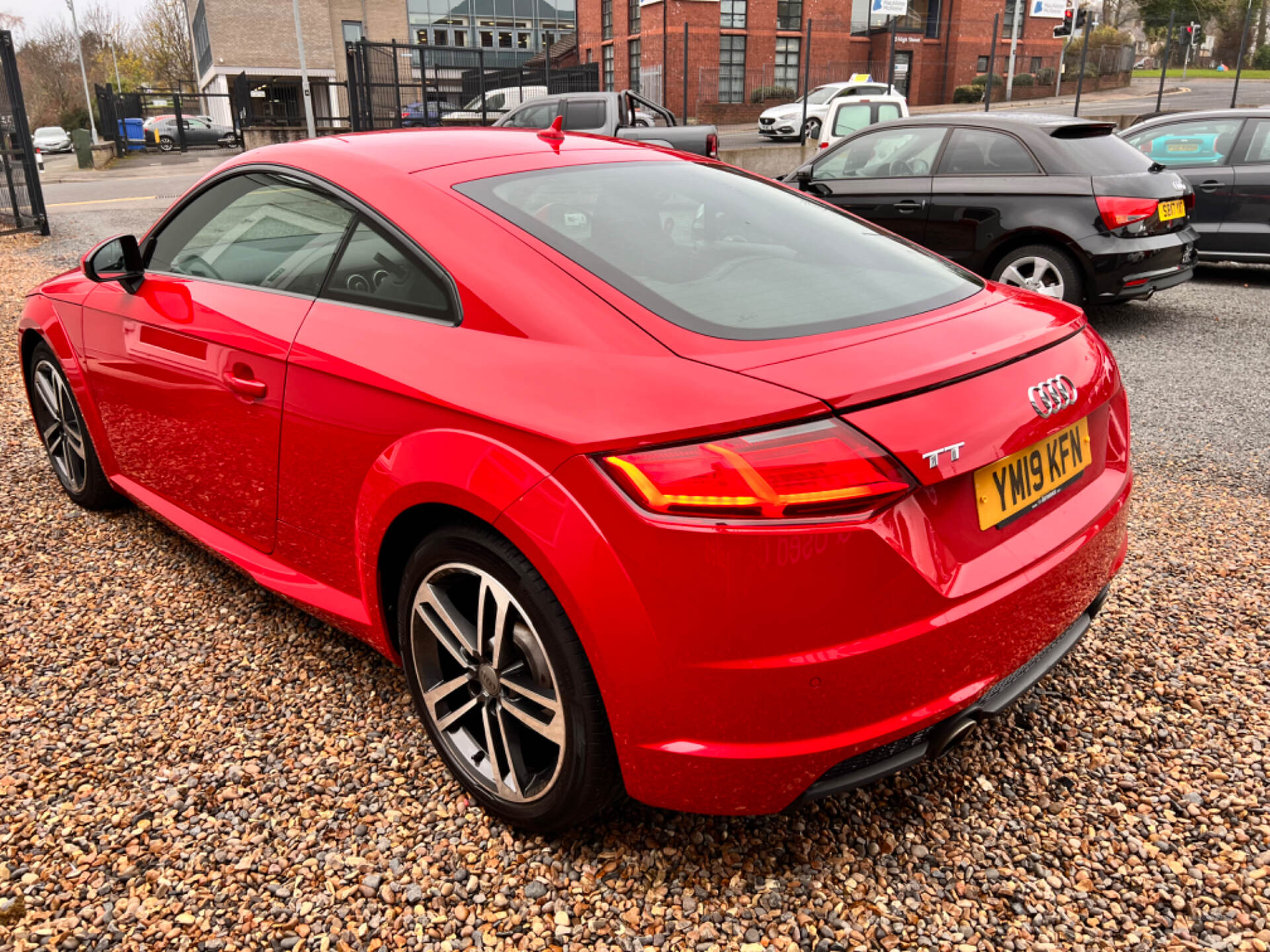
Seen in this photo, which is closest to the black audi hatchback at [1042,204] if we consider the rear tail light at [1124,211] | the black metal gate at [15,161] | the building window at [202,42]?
the rear tail light at [1124,211]

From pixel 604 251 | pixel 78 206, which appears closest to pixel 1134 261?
pixel 604 251

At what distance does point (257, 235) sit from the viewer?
2871 millimetres

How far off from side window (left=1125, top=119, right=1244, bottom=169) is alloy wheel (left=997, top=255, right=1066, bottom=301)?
8.58 feet

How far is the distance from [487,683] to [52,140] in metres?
53.1

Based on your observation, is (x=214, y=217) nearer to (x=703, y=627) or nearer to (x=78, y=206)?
(x=703, y=627)

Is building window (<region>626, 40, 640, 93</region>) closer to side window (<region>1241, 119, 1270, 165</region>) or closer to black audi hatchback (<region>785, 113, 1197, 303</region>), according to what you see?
side window (<region>1241, 119, 1270, 165</region>)

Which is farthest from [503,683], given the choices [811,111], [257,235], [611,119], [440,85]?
[811,111]

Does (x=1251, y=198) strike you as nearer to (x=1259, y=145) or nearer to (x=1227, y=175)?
(x=1227, y=175)

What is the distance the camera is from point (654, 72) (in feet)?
101

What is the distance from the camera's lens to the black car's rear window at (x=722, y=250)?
201cm

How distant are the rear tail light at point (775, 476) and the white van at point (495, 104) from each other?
78.9 feet

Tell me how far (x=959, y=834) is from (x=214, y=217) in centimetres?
277

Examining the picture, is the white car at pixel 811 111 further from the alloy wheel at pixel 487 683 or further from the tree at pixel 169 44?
the tree at pixel 169 44

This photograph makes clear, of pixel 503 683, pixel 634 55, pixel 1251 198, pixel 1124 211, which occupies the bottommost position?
pixel 503 683
